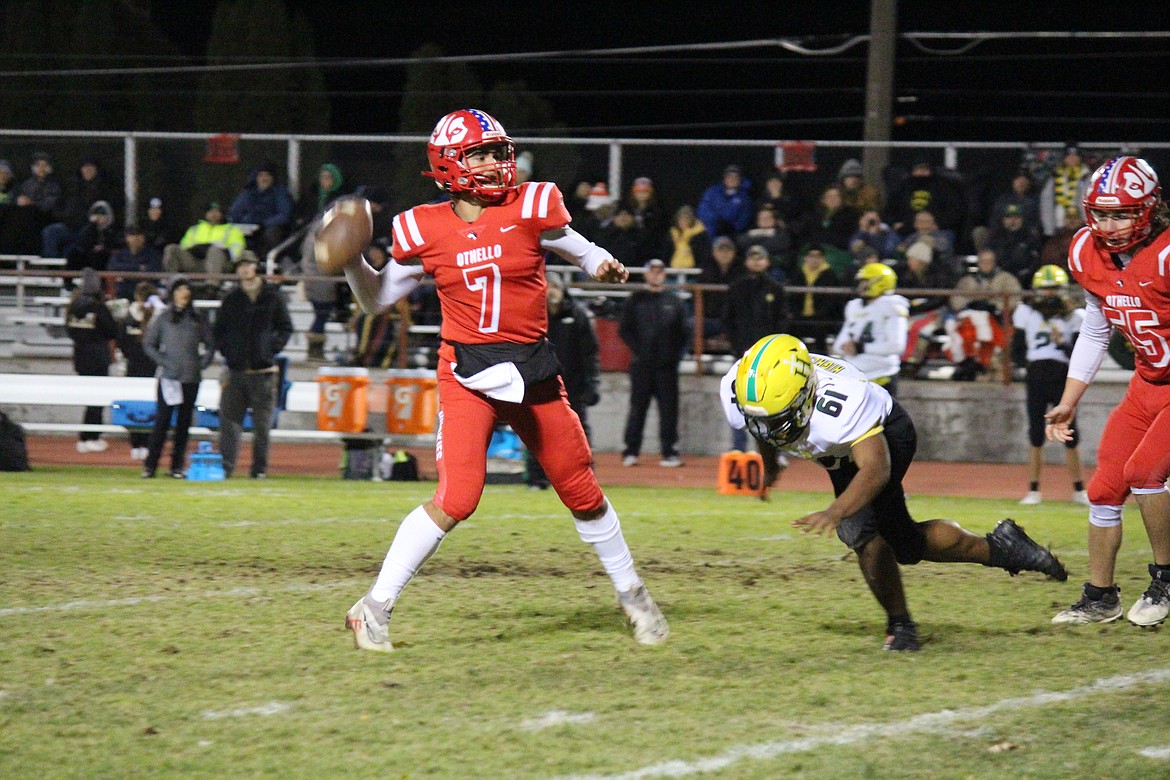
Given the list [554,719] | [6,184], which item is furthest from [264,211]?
[554,719]

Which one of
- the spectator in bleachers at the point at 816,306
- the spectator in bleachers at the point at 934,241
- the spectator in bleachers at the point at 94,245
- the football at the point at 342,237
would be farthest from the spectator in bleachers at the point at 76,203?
the football at the point at 342,237

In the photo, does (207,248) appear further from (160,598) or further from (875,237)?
(160,598)

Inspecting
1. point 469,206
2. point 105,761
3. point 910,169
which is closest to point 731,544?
point 469,206

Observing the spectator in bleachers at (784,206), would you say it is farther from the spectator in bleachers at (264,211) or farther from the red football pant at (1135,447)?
the red football pant at (1135,447)

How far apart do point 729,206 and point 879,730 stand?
43.2ft

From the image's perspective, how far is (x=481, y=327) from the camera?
5801 millimetres

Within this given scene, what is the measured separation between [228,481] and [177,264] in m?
5.62

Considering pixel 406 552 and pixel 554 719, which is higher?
pixel 406 552

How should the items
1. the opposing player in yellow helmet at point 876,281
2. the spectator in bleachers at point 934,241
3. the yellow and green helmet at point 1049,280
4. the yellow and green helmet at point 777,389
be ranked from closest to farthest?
the yellow and green helmet at point 777,389 → the opposing player in yellow helmet at point 876,281 → the yellow and green helmet at point 1049,280 → the spectator in bleachers at point 934,241

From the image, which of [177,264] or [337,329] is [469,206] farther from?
[177,264]

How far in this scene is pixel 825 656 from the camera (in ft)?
18.8

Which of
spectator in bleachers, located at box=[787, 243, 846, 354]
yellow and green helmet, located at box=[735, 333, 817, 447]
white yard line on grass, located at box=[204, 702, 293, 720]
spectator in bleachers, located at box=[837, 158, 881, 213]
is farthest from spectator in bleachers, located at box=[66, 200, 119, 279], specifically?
white yard line on grass, located at box=[204, 702, 293, 720]

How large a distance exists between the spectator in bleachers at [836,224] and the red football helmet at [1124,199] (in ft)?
34.2

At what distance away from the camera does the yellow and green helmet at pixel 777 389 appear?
5.46 m
